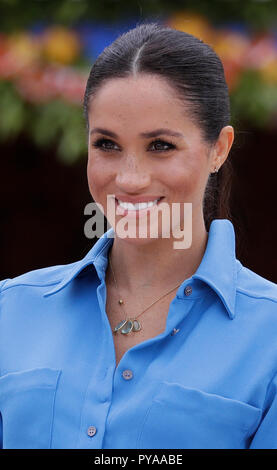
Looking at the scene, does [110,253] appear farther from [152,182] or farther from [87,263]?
[152,182]

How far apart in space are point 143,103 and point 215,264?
0.40 metres

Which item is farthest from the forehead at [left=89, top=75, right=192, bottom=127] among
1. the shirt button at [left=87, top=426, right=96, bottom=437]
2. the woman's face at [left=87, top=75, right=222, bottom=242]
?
the shirt button at [left=87, top=426, right=96, bottom=437]

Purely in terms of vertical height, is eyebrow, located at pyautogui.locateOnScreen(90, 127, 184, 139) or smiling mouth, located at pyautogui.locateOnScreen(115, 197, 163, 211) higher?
eyebrow, located at pyautogui.locateOnScreen(90, 127, 184, 139)

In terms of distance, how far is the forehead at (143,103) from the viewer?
164 centimetres

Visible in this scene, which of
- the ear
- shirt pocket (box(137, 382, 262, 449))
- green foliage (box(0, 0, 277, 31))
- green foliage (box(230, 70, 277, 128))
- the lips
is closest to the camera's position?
shirt pocket (box(137, 382, 262, 449))

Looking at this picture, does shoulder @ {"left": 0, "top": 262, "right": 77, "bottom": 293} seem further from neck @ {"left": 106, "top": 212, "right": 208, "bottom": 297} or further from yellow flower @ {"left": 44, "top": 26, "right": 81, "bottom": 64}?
yellow flower @ {"left": 44, "top": 26, "right": 81, "bottom": 64}

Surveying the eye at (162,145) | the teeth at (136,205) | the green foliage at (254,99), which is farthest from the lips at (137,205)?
the green foliage at (254,99)

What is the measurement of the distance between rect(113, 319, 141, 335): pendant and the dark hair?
45 centimetres

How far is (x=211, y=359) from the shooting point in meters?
1.61

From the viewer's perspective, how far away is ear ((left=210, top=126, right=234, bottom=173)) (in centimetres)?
181

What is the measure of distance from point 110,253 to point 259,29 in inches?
75.0

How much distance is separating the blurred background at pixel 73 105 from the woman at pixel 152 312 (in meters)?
1.42

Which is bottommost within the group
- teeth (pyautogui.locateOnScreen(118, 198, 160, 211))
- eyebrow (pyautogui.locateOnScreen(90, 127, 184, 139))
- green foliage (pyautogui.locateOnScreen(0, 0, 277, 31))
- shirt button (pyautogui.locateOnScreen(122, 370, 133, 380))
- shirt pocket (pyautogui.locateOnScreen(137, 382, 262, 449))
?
shirt pocket (pyautogui.locateOnScreen(137, 382, 262, 449))

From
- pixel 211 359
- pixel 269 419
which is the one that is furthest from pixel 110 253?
pixel 269 419
